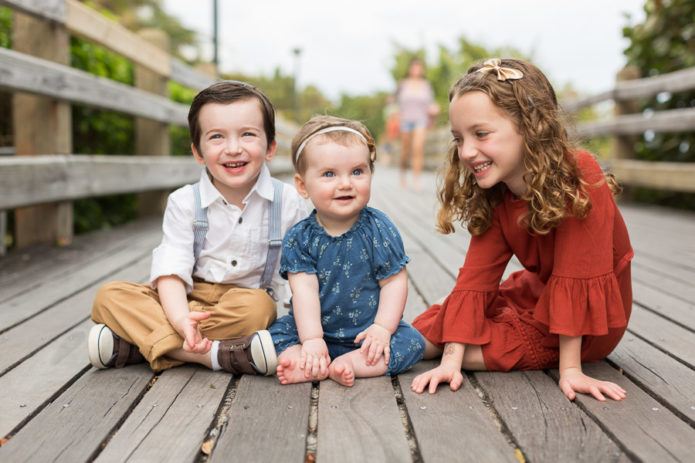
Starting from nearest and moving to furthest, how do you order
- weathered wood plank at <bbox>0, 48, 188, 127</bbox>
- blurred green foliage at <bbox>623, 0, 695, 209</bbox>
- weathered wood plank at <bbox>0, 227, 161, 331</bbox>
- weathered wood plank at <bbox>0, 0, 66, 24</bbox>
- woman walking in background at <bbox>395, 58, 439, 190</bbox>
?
weathered wood plank at <bbox>0, 227, 161, 331</bbox>, weathered wood plank at <bbox>0, 48, 188, 127</bbox>, weathered wood plank at <bbox>0, 0, 66, 24</bbox>, blurred green foliage at <bbox>623, 0, 695, 209</bbox>, woman walking in background at <bbox>395, 58, 439, 190</bbox>

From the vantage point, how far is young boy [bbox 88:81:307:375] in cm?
181

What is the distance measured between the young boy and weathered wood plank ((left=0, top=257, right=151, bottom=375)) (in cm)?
27

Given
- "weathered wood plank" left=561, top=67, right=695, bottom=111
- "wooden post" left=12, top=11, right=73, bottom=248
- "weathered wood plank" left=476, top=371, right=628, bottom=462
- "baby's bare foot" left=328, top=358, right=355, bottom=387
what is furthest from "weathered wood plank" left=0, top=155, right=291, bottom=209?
"weathered wood plank" left=561, top=67, right=695, bottom=111

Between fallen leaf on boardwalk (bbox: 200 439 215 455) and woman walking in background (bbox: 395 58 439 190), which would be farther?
woman walking in background (bbox: 395 58 439 190)

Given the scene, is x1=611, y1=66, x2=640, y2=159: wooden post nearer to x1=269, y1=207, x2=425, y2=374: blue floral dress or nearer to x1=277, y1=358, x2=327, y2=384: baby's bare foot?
x1=269, y1=207, x2=425, y2=374: blue floral dress

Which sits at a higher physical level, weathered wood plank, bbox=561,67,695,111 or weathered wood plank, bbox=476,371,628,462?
weathered wood plank, bbox=561,67,695,111

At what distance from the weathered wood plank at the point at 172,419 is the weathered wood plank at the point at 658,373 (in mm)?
1162

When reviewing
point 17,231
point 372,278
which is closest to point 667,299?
point 372,278

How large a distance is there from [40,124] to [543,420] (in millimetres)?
3248

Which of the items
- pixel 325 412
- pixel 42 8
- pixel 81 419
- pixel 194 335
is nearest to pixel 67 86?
pixel 42 8

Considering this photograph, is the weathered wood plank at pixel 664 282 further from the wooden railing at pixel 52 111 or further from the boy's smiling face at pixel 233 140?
the wooden railing at pixel 52 111

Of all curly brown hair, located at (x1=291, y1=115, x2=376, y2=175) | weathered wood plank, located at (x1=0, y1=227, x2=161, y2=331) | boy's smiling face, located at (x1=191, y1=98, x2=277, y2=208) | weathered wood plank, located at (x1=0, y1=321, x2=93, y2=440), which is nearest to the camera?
weathered wood plank, located at (x1=0, y1=321, x2=93, y2=440)

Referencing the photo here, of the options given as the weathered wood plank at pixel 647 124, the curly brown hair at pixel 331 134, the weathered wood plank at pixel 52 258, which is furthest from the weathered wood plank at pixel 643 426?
the weathered wood plank at pixel 647 124

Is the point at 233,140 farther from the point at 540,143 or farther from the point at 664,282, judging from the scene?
the point at 664,282
